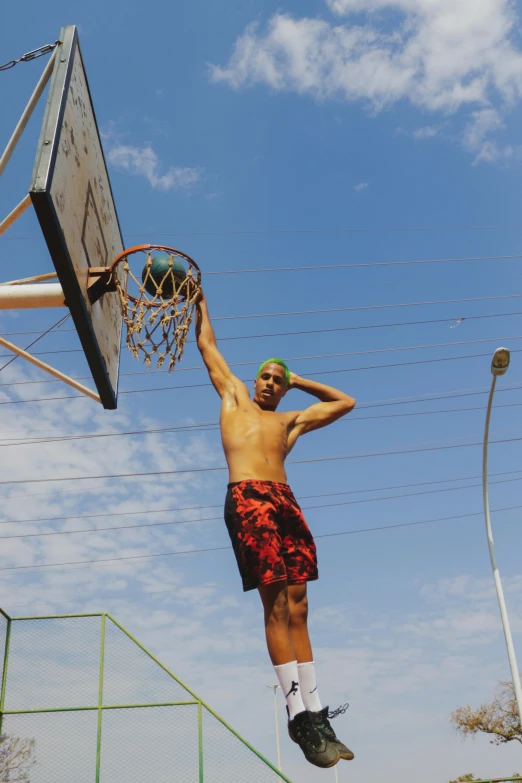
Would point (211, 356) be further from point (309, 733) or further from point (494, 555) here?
point (494, 555)

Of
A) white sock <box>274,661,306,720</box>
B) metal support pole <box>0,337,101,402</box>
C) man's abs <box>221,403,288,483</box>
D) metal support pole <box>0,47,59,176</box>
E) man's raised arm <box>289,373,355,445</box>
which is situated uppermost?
metal support pole <box>0,47,59,176</box>

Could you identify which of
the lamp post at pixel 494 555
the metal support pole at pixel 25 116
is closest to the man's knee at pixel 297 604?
the metal support pole at pixel 25 116

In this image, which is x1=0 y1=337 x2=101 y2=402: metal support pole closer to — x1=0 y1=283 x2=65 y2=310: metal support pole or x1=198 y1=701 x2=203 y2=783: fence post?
x1=0 y1=283 x2=65 y2=310: metal support pole

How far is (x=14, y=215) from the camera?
727cm

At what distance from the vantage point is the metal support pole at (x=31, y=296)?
6.88 meters

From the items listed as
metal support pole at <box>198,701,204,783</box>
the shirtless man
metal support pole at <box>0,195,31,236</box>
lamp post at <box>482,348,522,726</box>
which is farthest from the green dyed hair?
lamp post at <box>482,348,522,726</box>

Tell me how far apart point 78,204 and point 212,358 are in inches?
85.5

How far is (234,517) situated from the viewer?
4891mm

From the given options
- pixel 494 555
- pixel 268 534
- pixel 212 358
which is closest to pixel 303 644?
pixel 268 534

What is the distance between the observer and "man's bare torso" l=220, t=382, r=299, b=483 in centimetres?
517

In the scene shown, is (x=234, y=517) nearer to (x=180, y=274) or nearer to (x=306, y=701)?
(x=306, y=701)

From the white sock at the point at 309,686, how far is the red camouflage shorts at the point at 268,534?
54 centimetres

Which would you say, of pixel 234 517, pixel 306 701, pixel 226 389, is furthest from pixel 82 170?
pixel 306 701

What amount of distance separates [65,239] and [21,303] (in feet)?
3.83
